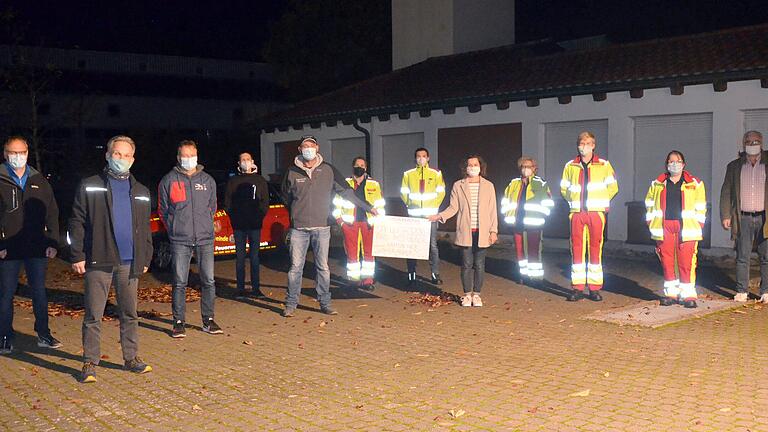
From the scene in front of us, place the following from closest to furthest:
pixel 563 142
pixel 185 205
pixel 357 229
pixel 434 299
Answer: pixel 185 205 < pixel 434 299 < pixel 357 229 < pixel 563 142

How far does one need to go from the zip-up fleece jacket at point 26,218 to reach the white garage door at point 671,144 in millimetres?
11618

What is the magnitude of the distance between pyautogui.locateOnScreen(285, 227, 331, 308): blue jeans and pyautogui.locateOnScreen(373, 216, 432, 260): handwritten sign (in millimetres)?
1098

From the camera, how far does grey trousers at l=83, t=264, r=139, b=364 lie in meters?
7.20

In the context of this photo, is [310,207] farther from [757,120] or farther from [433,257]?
[757,120]

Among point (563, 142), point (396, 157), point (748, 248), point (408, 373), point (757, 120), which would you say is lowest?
point (408, 373)

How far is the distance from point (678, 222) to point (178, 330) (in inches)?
233

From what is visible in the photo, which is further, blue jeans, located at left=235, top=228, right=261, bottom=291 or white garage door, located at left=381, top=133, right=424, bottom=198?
white garage door, located at left=381, top=133, right=424, bottom=198

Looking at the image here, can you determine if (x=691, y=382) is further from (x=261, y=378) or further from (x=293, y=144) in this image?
(x=293, y=144)

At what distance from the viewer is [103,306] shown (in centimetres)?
729

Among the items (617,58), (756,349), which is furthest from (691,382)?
(617,58)

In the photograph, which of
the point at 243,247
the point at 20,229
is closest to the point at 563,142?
the point at 243,247

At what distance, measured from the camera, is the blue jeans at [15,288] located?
327 inches

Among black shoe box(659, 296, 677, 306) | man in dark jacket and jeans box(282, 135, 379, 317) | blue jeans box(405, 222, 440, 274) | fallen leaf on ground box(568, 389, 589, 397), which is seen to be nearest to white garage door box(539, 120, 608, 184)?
blue jeans box(405, 222, 440, 274)

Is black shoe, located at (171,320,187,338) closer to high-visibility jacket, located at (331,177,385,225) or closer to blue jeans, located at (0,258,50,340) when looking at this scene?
blue jeans, located at (0,258,50,340)
